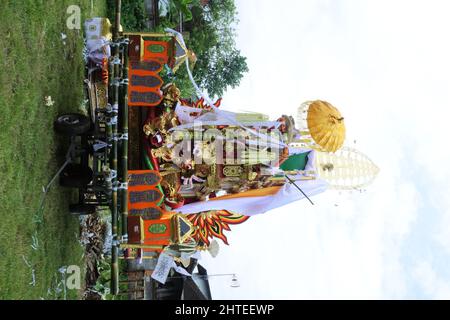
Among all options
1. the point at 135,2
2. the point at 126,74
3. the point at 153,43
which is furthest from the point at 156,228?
the point at 135,2

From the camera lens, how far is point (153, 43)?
8.54m

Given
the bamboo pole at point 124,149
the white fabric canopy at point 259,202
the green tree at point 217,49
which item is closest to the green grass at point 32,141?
the bamboo pole at point 124,149

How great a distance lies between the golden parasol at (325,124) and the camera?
926 cm

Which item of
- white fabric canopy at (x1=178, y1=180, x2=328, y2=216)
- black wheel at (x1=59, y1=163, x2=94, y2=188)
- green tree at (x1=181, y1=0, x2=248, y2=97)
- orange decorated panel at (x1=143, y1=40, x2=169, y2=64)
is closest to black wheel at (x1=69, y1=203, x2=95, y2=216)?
black wheel at (x1=59, y1=163, x2=94, y2=188)

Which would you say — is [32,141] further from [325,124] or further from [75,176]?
[325,124]

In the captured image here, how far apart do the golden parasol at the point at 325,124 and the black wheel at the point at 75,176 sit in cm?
448

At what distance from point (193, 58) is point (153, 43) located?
1267mm

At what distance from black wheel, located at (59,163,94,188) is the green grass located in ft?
0.65

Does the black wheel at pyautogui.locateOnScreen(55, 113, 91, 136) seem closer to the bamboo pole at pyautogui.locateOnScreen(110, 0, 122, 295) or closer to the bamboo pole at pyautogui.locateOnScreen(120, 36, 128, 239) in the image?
the bamboo pole at pyautogui.locateOnScreen(110, 0, 122, 295)

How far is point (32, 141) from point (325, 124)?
216 inches

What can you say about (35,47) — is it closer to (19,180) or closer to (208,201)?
(19,180)

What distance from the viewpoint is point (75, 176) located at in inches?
329

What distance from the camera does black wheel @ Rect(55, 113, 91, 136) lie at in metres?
7.97

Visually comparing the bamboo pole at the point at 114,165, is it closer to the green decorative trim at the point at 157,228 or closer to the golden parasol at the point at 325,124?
the green decorative trim at the point at 157,228
